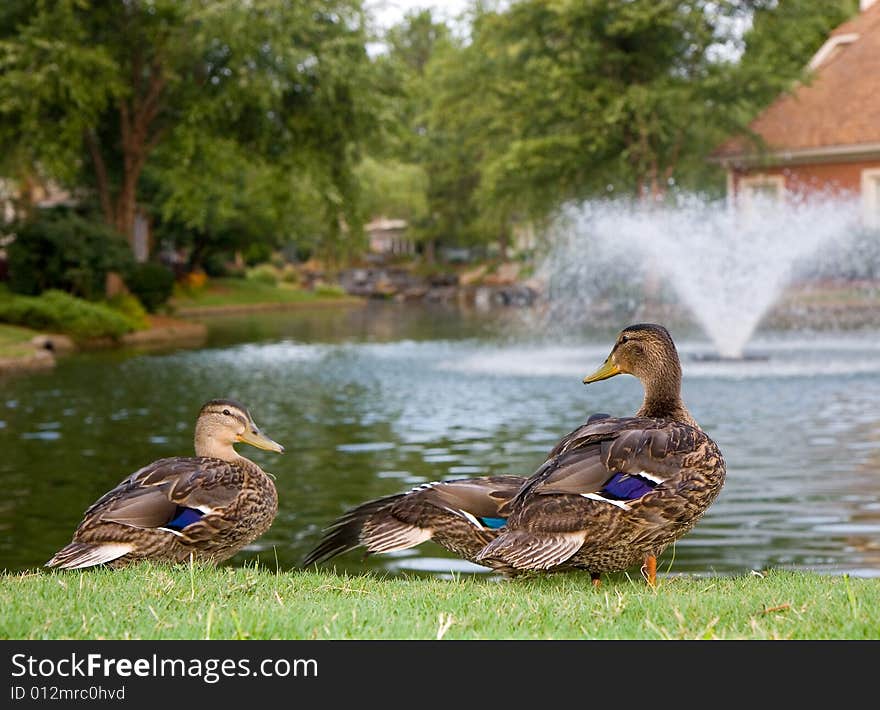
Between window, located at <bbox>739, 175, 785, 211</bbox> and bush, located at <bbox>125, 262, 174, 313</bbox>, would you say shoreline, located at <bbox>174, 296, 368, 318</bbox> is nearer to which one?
bush, located at <bbox>125, 262, 174, 313</bbox>

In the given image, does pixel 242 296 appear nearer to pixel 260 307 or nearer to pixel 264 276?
pixel 260 307

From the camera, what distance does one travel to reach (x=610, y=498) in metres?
6.23

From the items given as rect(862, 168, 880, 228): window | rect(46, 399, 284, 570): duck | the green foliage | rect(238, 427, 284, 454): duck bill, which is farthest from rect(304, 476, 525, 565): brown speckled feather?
the green foliage

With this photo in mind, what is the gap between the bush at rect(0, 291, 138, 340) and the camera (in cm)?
3291

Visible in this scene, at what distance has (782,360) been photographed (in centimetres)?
2584

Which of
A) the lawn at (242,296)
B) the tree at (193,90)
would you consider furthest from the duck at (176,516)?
the lawn at (242,296)

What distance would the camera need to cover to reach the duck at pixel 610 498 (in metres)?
6.23

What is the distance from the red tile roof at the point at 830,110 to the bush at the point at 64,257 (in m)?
20.3

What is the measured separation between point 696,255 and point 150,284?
15.6 m

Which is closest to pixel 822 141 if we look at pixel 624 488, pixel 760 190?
pixel 760 190

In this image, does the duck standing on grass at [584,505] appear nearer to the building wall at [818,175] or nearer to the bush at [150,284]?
the bush at [150,284]

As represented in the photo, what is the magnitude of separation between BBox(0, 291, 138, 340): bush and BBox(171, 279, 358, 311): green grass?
63.4 feet
